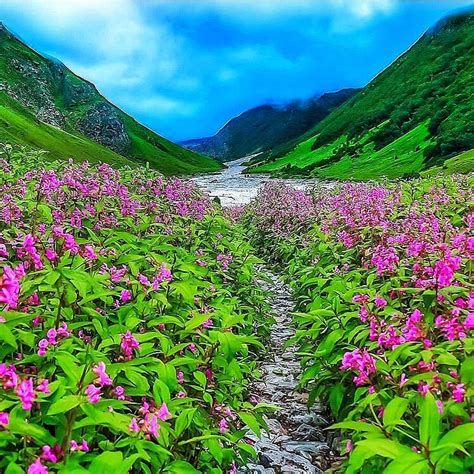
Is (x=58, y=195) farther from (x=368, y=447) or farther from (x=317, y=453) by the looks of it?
(x=368, y=447)

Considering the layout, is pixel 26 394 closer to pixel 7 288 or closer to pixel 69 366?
pixel 69 366

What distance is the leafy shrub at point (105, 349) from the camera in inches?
120

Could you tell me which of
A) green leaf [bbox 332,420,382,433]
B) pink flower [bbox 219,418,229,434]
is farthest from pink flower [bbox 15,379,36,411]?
pink flower [bbox 219,418,229,434]

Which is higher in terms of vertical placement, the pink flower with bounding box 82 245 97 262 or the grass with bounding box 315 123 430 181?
the grass with bounding box 315 123 430 181

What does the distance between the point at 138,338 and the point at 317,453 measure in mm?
3149

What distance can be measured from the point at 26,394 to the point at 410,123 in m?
139

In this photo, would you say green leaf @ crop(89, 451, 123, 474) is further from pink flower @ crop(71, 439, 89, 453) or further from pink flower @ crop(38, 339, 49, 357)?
pink flower @ crop(38, 339, 49, 357)

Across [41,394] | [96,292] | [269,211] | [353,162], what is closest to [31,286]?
[96,292]

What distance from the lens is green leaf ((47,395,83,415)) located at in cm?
280

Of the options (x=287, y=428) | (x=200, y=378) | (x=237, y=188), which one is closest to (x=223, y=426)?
(x=200, y=378)

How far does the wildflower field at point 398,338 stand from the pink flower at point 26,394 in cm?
183

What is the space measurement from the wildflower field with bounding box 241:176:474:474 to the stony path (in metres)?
0.44

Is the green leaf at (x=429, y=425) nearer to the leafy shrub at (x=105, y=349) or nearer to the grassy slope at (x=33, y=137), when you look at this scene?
the leafy shrub at (x=105, y=349)

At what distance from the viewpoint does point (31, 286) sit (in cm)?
404
